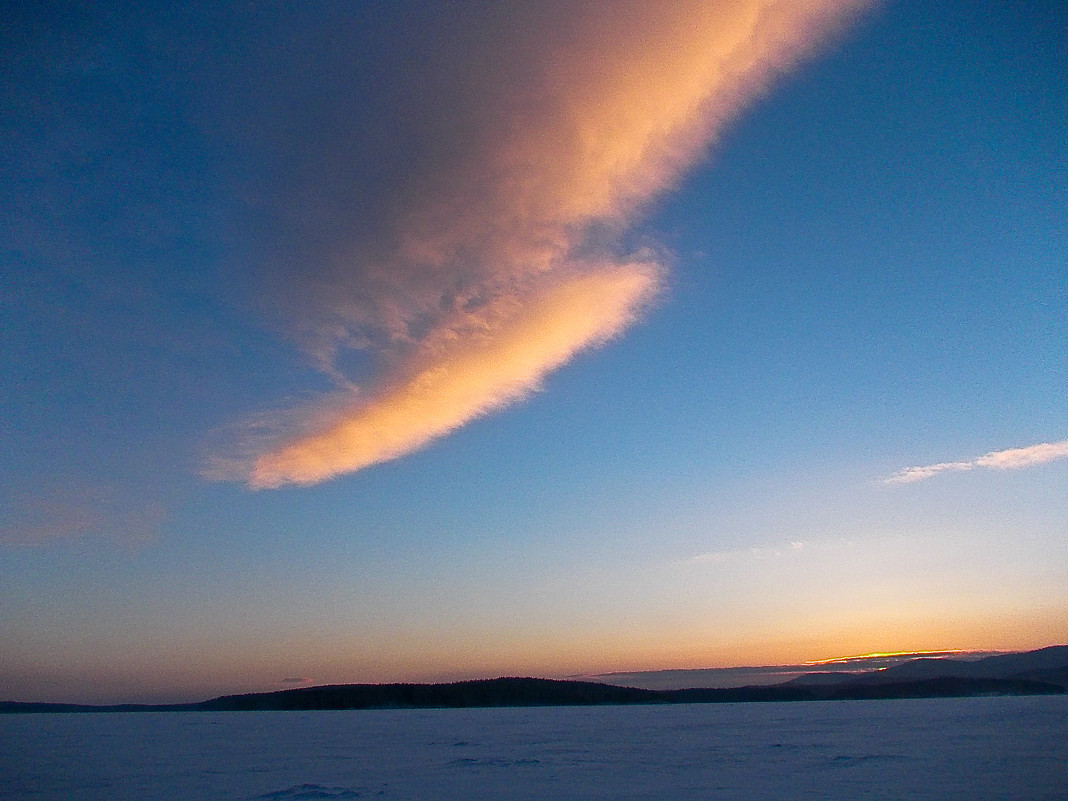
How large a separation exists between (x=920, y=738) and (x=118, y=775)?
25.1 meters

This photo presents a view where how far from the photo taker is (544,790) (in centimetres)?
1526

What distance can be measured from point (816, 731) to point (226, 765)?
23393 mm

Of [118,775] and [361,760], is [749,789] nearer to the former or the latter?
[361,760]

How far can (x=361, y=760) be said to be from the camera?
2223 centimetres

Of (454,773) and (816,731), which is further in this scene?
(816,731)

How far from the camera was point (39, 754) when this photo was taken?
89.6ft

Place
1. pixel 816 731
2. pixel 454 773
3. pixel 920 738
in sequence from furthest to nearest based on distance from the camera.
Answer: pixel 816 731 → pixel 920 738 → pixel 454 773

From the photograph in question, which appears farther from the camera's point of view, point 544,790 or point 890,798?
point 544,790

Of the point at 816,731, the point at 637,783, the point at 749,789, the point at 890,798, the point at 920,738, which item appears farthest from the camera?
the point at 816,731

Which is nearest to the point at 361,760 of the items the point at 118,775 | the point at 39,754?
the point at 118,775

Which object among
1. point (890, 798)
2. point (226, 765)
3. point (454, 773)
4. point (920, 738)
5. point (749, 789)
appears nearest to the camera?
point (890, 798)

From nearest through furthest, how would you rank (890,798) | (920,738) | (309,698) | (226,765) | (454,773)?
(890,798) < (454,773) < (226,765) < (920,738) < (309,698)

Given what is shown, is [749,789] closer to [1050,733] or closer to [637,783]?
[637,783]

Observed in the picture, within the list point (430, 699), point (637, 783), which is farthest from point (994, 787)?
point (430, 699)
